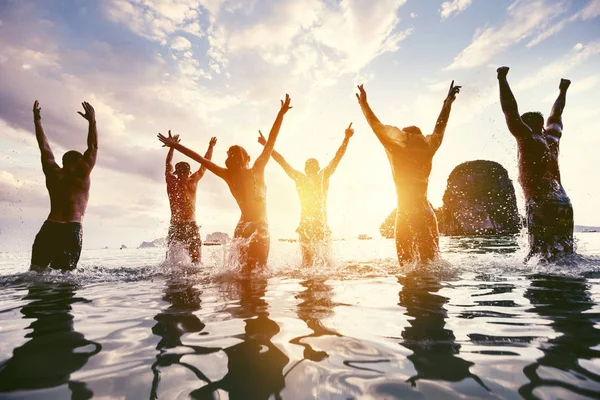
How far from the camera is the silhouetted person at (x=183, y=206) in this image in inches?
320

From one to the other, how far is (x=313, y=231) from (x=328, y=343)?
218 inches

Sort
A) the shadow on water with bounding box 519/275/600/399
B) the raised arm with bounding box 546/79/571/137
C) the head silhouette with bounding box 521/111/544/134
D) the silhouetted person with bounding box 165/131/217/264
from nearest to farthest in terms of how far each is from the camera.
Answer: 1. the shadow on water with bounding box 519/275/600/399
2. the head silhouette with bounding box 521/111/544/134
3. the raised arm with bounding box 546/79/571/137
4. the silhouetted person with bounding box 165/131/217/264

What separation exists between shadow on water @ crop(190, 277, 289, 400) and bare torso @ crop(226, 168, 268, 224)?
9.38ft

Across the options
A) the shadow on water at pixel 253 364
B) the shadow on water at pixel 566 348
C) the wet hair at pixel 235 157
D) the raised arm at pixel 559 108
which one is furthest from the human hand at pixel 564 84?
the shadow on water at pixel 253 364

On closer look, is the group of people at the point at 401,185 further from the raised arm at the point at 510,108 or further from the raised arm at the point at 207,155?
the raised arm at the point at 207,155

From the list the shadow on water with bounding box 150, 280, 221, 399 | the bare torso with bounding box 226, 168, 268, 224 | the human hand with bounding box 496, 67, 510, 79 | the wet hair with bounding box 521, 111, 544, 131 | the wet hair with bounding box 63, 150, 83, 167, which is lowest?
the shadow on water with bounding box 150, 280, 221, 399

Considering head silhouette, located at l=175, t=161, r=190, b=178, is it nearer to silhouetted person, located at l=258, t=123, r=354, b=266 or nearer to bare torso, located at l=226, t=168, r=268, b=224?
silhouetted person, located at l=258, t=123, r=354, b=266

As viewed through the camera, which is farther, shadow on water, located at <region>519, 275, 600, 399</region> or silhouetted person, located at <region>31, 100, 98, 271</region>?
silhouetted person, located at <region>31, 100, 98, 271</region>

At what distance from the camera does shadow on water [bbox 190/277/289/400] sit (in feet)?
4.30

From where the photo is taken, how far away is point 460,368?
1.45 metres

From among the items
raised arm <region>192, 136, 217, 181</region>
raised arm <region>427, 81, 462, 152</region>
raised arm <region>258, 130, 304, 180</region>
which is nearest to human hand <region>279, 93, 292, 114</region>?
raised arm <region>258, 130, 304, 180</region>

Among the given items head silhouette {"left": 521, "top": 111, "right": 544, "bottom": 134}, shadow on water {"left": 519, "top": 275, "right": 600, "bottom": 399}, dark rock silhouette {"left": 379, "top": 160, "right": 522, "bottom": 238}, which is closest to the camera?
shadow on water {"left": 519, "top": 275, "right": 600, "bottom": 399}

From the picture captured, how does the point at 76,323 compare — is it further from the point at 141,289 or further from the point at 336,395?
the point at 336,395

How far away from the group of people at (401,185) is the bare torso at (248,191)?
0.06 feet
